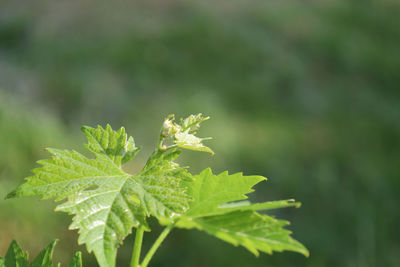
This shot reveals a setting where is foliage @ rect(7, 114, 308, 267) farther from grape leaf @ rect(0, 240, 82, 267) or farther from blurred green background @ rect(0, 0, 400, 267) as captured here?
blurred green background @ rect(0, 0, 400, 267)

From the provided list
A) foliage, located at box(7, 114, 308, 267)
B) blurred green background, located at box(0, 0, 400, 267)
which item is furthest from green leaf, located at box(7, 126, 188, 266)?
blurred green background, located at box(0, 0, 400, 267)


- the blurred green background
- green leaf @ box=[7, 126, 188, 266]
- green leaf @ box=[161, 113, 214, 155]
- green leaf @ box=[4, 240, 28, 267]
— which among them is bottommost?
green leaf @ box=[4, 240, 28, 267]

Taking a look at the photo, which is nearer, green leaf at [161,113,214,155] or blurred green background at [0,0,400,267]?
green leaf at [161,113,214,155]

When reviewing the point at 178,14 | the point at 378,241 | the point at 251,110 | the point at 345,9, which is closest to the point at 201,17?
the point at 178,14

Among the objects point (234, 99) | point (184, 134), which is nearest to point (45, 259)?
point (184, 134)

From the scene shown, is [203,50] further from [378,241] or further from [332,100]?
[378,241]

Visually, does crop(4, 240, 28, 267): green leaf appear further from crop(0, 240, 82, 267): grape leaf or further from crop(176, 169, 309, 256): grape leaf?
crop(176, 169, 309, 256): grape leaf

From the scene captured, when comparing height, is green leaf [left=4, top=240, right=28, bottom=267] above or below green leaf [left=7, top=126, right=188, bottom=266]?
below
